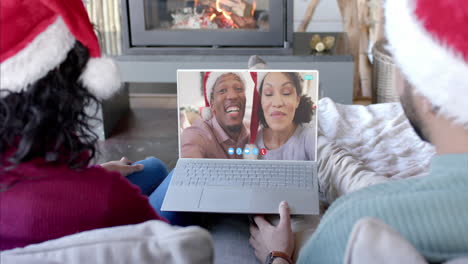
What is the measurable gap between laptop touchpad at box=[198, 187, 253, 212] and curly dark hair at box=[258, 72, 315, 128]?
8.7 inches

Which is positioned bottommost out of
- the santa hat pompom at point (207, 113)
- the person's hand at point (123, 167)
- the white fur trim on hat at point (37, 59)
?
the person's hand at point (123, 167)

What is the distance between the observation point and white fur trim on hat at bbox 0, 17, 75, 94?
31.0 inches

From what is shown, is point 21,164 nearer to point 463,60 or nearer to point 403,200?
point 403,200

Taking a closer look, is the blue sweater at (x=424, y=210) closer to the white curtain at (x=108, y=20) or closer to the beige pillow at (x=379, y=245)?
the beige pillow at (x=379, y=245)

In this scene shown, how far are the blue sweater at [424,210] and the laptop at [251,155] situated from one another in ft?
1.54

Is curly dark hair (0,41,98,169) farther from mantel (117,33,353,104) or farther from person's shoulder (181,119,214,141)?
mantel (117,33,353,104)

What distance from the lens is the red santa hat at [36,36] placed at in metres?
0.79

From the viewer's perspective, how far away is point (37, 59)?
0.81 m

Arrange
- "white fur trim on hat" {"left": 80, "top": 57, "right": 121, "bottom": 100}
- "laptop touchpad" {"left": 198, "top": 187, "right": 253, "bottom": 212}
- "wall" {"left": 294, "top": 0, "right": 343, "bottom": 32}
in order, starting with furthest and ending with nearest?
"wall" {"left": 294, "top": 0, "right": 343, "bottom": 32} → "laptop touchpad" {"left": 198, "top": 187, "right": 253, "bottom": 212} → "white fur trim on hat" {"left": 80, "top": 57, "right": 121, "bottom": 100}

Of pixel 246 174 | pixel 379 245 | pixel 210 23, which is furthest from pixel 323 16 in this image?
pixel 379 245

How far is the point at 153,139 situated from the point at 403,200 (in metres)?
2.48

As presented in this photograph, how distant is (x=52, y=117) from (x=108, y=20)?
2836 millimetres

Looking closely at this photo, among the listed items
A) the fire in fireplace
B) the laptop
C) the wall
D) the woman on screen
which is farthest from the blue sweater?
the wall

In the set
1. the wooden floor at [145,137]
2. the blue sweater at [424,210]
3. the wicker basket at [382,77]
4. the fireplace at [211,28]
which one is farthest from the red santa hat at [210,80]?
the wicker basket at [382,77]
